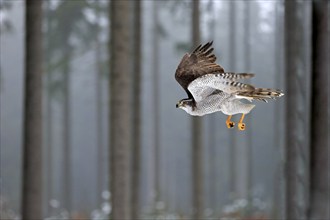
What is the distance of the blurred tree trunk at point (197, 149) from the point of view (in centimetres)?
962

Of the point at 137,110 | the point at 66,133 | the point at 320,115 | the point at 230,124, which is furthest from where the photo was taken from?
the point at 66,133

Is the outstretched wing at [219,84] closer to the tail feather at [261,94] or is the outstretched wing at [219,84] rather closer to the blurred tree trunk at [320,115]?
the tail feather at [261,94]

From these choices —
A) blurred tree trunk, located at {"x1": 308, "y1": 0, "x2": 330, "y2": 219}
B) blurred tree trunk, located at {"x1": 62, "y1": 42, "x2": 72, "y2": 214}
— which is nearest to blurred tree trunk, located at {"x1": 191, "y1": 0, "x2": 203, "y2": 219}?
blurred tree trunk, located at {"x1": 308, "y1": 0, "x2": 330, "y2": 219}

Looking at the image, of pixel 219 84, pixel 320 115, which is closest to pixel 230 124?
pixel 219 84

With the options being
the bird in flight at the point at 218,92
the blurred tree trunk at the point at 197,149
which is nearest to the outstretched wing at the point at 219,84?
the bird in flight at the point at 218,92

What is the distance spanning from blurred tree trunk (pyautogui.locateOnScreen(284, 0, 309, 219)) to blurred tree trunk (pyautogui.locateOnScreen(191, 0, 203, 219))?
1.66 meters

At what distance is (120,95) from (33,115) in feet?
4.46

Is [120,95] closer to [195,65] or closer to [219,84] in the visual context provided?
[195,65]

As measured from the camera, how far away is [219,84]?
3.15ft

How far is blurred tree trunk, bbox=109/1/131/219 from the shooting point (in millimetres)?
6988

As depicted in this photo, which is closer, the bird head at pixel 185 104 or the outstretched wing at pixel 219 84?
the outstretched wing at pixel 219 84

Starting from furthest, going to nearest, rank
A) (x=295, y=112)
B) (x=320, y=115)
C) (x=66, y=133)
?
(x=66, y=133), (x=295, y=112), (x=320, y=115)

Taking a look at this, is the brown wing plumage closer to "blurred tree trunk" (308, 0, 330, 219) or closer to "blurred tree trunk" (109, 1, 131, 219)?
"blurred tree trunk" (308, 0, 330, 219)

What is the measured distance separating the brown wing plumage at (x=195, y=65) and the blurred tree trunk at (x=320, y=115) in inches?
→ 206
